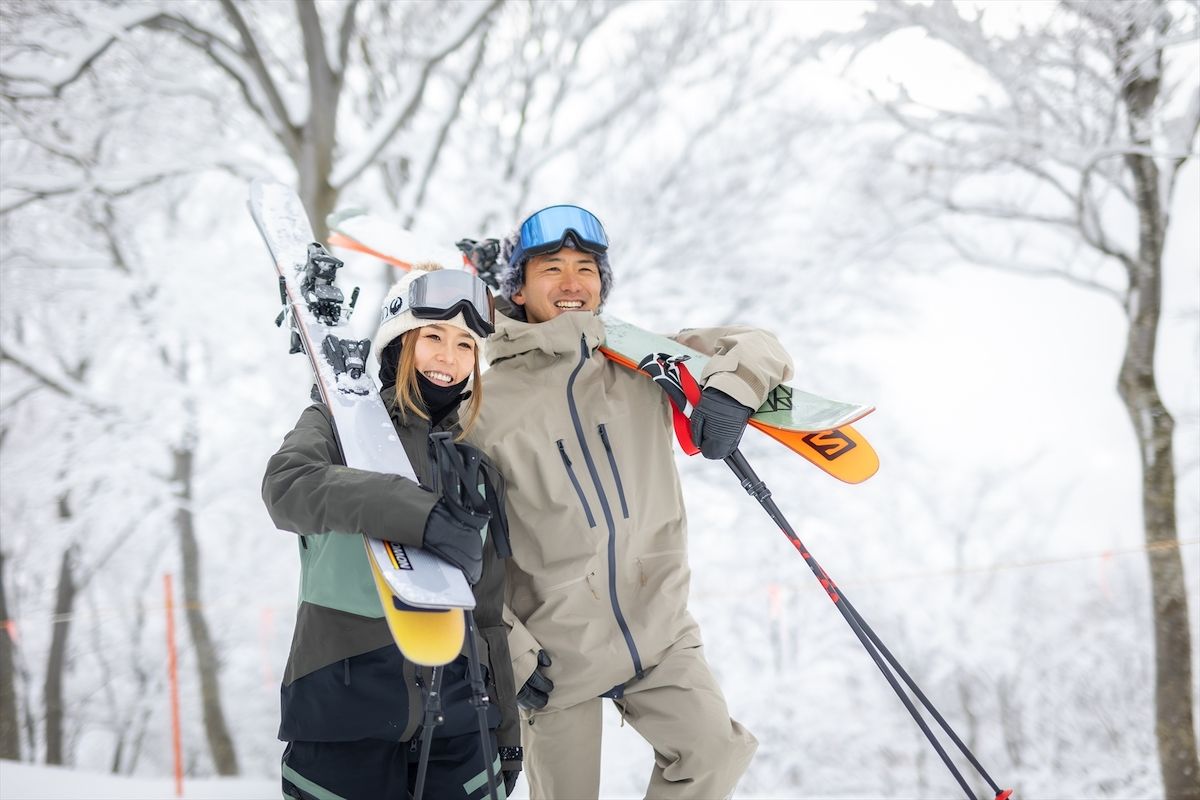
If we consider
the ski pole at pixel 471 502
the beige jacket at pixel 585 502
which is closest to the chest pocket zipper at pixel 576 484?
the beige jacket at pixel 585 502

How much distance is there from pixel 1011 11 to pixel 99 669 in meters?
14.6

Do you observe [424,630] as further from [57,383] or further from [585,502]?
[57,383]

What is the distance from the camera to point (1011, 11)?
12.7 feet

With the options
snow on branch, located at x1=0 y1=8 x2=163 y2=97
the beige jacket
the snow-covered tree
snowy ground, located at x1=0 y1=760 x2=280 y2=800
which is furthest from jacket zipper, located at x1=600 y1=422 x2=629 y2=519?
snow on branch, located at x1=0 y1=8 x2=163 y2=97

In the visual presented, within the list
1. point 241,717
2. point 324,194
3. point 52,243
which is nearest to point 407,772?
point 324,194

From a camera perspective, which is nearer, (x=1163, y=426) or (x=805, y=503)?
(x=1163, y=426)

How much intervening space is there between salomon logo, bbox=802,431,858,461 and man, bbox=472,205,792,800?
0.66 ft

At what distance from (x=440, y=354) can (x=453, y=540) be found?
1.73 ft

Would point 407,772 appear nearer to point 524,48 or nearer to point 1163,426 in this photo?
point 1163,426

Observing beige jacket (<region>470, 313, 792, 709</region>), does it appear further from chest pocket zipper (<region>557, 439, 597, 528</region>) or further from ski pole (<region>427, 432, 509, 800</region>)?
ski pole (<region>427, 432, 509, 800</region>)

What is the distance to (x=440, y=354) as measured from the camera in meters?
1.81

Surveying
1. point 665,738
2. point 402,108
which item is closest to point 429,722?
point 665,738

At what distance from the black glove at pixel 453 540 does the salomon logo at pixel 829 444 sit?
1.03m

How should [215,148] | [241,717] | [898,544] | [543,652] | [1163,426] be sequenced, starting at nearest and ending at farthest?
[543,652]
[1163,426]
[215,148]
[898,544]
[241,717]
